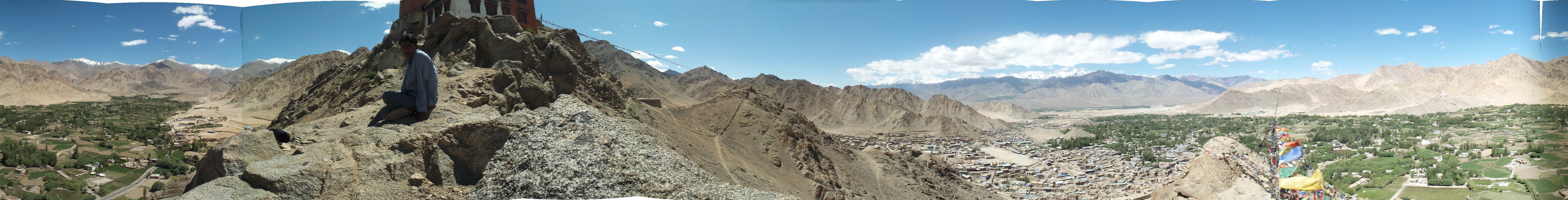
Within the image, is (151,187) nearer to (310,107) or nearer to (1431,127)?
→ (310,107)

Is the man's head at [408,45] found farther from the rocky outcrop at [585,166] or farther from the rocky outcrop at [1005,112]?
the rocky outcrop at [1005,112]

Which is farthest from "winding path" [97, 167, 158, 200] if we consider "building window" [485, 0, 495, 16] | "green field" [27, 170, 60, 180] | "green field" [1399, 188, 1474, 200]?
"green field" [1399, 188, 1474, 200]

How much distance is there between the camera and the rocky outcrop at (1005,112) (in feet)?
458

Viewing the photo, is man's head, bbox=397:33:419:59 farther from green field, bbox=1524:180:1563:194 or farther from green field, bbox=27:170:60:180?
green field, bbox=27:170:60:180

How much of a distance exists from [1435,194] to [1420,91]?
397 ft

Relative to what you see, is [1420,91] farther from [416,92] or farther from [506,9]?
[416,92]

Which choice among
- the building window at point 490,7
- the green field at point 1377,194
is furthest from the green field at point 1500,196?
the building window at point 490,7

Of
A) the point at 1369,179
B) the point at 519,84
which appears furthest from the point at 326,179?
the point at 1369,179

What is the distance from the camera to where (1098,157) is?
2035 inches

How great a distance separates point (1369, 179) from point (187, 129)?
57.9 m

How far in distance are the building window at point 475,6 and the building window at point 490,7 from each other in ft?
0.84

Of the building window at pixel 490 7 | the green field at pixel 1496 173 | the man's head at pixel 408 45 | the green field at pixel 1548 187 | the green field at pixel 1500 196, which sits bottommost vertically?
the green field at pixel 1500 196

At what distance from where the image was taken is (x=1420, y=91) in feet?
337

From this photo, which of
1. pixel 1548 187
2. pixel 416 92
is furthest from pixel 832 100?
pixel 416 92
